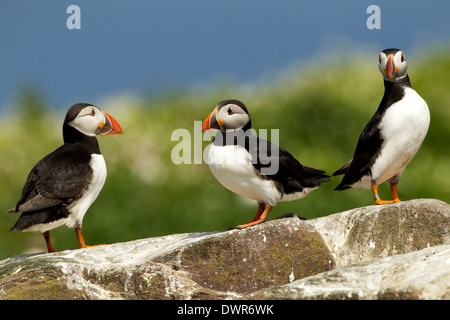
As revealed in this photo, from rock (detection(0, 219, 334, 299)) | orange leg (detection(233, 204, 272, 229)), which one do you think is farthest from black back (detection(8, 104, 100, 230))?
orange leg (detection(233, 204, 272, 229))

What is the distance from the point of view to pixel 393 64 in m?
8.56

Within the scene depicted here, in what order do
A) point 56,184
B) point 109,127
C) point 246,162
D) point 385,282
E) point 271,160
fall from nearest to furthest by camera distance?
point 385,282 → point 246,162 → point 271,160 → point 56,184 → point 109,127

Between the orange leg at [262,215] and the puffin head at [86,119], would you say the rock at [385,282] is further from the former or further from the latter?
the puffin head at [86,119]

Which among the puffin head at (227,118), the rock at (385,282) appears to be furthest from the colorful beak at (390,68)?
the rock at (385,282)

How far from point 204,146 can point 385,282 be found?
13.6 metres

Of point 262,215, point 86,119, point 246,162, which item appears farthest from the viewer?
point 86,119

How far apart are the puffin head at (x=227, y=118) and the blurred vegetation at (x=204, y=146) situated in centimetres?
881

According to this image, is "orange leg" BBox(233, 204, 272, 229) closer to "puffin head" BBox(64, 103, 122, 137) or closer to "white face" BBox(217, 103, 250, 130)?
"white face" BBox(217, 103, 250, 130)

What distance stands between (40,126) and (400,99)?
651 inches

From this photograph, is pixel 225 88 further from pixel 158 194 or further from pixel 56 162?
pixel 56 162

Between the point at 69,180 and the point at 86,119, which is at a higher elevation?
the point at 86,119

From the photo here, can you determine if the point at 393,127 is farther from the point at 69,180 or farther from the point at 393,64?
the point at 69,180

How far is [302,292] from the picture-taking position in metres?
5.97

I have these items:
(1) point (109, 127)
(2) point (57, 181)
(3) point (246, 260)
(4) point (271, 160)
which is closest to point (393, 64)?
(4) point (271, 160)
